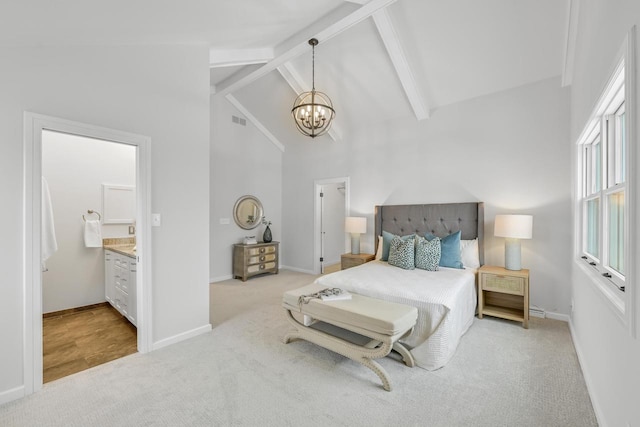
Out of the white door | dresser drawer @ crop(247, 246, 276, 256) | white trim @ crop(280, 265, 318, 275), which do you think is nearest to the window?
the white door

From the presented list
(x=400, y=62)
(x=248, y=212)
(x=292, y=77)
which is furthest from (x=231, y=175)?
(x=400, y=62)

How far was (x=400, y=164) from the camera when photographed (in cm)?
470

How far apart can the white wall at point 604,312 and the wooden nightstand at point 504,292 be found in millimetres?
485

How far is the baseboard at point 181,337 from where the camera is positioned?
2709mm

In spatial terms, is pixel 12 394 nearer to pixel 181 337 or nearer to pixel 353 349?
pixel 181 337

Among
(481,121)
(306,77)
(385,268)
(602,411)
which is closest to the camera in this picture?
(602,411)

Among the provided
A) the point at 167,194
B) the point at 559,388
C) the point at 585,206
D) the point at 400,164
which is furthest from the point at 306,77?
the point at 559,388

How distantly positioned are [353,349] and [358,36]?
3555 millimetres

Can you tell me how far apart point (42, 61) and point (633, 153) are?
357 cm

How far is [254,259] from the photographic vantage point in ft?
18.2

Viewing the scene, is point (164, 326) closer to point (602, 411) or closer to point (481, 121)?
point (602, 411)

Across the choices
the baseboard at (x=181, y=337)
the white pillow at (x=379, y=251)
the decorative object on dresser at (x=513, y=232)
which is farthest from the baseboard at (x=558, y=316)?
the baseboard at (x=181, y=337)

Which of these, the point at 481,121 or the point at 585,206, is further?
the point at 481,121

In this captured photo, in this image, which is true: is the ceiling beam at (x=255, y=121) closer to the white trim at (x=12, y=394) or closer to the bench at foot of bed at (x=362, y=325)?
the bench at foot of bed at (x=362, y=325)
